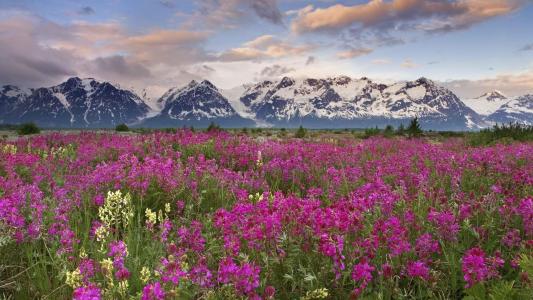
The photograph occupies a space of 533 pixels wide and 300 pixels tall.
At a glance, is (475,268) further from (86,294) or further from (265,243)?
(86,294)

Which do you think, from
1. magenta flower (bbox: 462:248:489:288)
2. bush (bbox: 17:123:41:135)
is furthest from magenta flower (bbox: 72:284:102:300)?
bush (bbox: 17:123:41:135)

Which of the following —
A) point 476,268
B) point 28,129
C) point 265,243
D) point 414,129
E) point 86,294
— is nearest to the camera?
point 86,294

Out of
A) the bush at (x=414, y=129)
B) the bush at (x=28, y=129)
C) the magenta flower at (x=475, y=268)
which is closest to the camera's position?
the magenta flower at (x=475, y=268)

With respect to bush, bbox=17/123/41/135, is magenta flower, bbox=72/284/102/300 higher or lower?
lower

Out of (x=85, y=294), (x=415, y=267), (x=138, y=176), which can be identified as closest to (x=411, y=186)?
(x=415, y=267)

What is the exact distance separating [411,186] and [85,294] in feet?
17.7

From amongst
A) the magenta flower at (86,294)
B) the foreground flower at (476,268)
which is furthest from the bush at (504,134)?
the magenta flower at (86,294)

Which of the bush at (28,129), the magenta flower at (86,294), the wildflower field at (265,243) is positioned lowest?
the wildflower field at (265,243)

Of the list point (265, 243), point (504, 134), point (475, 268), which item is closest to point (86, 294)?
point (265, 243)

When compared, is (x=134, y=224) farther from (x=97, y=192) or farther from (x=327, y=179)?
(x=327, y=179)

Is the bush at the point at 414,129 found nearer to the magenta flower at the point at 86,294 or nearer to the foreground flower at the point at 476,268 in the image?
the foreground flower at the point at 476,268

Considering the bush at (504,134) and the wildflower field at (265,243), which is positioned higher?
the bush at (504,134)

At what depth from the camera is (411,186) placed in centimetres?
653

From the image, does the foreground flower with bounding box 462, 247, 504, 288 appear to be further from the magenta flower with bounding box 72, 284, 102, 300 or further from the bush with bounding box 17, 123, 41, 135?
the bush with bounding box 17, 123, 41, 135
